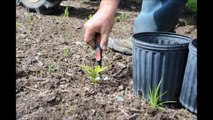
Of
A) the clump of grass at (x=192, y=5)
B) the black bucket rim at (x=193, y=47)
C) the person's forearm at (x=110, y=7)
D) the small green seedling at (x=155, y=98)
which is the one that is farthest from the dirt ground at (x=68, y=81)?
the clump of grass at (x=192, y=5)

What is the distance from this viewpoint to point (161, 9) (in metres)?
2.67

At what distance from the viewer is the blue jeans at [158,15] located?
2.65 m

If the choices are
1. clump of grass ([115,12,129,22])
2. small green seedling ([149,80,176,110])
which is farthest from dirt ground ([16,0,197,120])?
clump of grass ([115,12,129,22])

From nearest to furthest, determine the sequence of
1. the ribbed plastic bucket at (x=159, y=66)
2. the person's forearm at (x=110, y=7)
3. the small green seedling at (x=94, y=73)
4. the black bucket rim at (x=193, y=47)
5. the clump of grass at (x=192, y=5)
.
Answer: the person's forearm at (x=110, y=7) < the black bucket rim at (x=193, y=47) < the ribbed plastic bucket at (x=159, y=66) < the small green seedling at (x=94, y=73) < the clump of grass at (x=192, y=5)

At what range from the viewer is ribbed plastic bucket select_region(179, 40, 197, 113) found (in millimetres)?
1879

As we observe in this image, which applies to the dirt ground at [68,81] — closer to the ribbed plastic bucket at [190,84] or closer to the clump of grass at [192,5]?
the ribbed plastic bucket at [190,84]

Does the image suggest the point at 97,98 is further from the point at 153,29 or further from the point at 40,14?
the point at 40,14

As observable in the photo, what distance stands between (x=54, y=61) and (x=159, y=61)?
799 millimetres

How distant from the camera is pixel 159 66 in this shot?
78.0 inches

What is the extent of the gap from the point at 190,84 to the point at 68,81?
0.72m

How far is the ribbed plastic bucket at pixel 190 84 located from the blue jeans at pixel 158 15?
73cm
